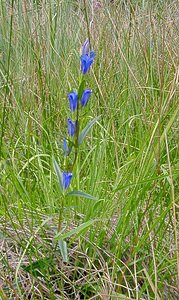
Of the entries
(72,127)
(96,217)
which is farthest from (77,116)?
(96,217)

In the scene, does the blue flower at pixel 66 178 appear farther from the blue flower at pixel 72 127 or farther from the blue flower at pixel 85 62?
the blue flower at pixel 85 62

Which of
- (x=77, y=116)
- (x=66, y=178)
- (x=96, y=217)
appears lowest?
(x=96, y=217)

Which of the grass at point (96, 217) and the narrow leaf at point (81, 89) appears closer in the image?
the narrow leaf at point (81, 89)

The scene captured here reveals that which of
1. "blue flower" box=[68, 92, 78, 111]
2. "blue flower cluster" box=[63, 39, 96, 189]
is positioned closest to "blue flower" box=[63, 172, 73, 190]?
"blue flower cluster" box=[63, 39, 96, 189]

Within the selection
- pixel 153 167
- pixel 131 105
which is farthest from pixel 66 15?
pixel 153 167

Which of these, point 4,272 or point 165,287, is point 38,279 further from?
point 165,287

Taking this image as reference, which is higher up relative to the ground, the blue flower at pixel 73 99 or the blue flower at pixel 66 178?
the blue flower at pixel 73 99

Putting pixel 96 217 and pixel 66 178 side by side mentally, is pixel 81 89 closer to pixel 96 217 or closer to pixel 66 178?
pixel 66 178

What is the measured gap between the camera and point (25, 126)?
1.40 metres

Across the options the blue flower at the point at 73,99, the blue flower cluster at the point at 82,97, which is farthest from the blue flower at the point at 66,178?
the blue flower at the point at 73,99

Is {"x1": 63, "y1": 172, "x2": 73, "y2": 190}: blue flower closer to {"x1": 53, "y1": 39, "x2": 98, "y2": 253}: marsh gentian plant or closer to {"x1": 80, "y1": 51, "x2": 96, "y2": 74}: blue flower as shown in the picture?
{"x1": 53, "y1": 39, "x2": 98, "y2": 253}: marsh gentian plant

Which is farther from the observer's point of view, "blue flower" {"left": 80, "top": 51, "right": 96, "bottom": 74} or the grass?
the grass

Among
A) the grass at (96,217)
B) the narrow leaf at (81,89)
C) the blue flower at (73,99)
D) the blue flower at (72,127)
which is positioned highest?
the narrow leaf at (81,89)

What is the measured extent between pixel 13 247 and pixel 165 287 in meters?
0.31
